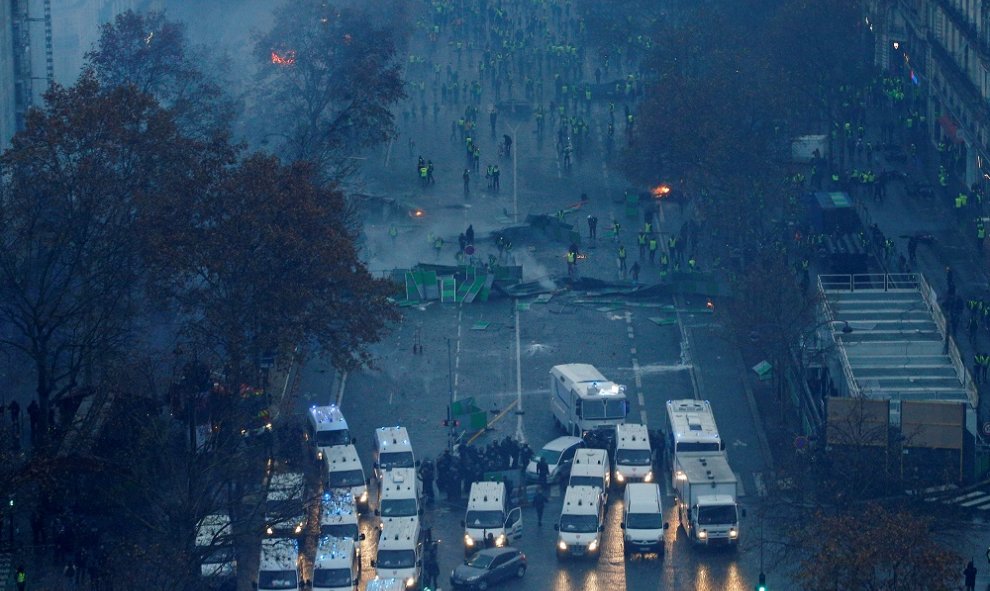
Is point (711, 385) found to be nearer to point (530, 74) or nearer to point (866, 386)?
point (866, 386)

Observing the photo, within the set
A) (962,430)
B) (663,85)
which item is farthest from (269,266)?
(663,85)

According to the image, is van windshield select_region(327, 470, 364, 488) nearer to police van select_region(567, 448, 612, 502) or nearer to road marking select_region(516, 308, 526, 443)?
police van select_region(567, 448, 612, 502)

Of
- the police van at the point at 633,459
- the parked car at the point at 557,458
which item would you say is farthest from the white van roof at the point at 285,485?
the police van at the point at 633,459

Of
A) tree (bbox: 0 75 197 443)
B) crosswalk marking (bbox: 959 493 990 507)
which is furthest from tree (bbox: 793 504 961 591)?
tree (bbox: 0 75 197 443)

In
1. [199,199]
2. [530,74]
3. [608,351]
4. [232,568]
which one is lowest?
[232,568]

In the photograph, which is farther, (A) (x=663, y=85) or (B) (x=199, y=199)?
(A) (x=663, y=85)

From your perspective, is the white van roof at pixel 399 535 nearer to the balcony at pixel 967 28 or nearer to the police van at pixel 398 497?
the police van at pixel 398 497

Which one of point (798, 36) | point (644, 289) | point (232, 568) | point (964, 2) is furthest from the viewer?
point (798, 36)
